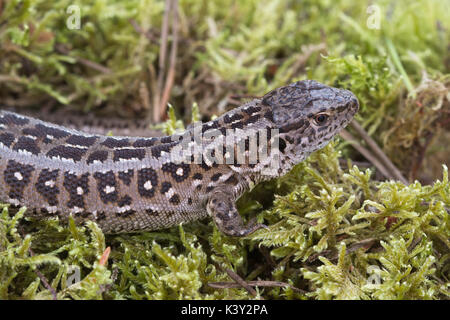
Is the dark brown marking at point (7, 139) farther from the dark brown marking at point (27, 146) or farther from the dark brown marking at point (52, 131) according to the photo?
the dark brown marking at point (52, 131)

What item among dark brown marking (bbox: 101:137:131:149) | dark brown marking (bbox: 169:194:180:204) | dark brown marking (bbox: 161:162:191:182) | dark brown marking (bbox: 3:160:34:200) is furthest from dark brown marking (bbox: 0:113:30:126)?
dark brown marking (bbox: 169:194:180:204)

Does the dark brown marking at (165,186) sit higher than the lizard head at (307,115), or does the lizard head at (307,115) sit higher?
the lizard head at (307,115)

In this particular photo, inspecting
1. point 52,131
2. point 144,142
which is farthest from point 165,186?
point 52,131

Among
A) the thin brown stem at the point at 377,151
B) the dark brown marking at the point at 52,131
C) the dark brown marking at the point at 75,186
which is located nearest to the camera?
the dark brown marking at the point at 75,186

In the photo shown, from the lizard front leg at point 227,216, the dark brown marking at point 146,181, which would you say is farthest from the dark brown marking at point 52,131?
the lizard front leg at point 227,216

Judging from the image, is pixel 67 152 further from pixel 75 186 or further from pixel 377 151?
pixel 377 151

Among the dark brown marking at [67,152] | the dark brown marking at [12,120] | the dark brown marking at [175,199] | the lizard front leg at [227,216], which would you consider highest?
the dark brown marking at [12,120]

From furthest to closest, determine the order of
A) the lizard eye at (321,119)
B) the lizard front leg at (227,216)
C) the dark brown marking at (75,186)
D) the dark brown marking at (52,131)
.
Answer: the dark brown marking at (52,131), the lizard eye at (321,119), the dark brown marking at (75,186), the lizard front leg at (227,216)

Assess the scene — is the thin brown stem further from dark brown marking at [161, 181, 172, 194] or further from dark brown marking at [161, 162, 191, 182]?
dark brown marking at [161, 181, 172, 194]
